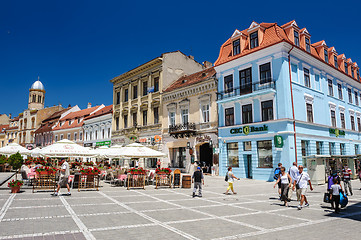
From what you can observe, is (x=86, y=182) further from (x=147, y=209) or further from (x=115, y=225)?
(x=115, y=225)

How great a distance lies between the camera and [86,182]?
14.6 m

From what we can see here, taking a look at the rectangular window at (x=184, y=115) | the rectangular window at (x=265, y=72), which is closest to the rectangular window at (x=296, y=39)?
the rectangular window at (x=265, y=72)

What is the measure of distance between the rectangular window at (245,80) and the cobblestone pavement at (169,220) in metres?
13.8

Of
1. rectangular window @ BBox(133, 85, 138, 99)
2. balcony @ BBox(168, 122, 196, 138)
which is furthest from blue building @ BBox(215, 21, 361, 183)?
rectangular window @ BBox(133, 85, 138, 99)

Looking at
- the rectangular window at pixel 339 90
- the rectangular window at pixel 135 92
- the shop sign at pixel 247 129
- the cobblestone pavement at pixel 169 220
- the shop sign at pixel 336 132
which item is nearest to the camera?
the cobblestone pavement at pixel 169 220

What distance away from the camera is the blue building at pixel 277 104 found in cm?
2111

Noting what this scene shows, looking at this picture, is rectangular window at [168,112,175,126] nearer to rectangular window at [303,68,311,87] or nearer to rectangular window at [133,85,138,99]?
rectangular window at [133,85,138,99]

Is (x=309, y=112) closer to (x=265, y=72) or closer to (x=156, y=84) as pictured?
(x=265, y=72)

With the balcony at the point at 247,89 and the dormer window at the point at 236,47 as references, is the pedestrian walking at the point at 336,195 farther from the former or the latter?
the dormer window at the point at 236,47

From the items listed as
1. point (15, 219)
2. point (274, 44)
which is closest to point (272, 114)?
point (274, 44)

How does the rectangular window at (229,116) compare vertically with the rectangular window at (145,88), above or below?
below

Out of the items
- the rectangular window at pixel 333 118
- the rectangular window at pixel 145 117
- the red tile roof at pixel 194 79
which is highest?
the red tile roof at pixel 194 79

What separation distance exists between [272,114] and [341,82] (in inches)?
515

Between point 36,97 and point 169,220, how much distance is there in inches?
2983
